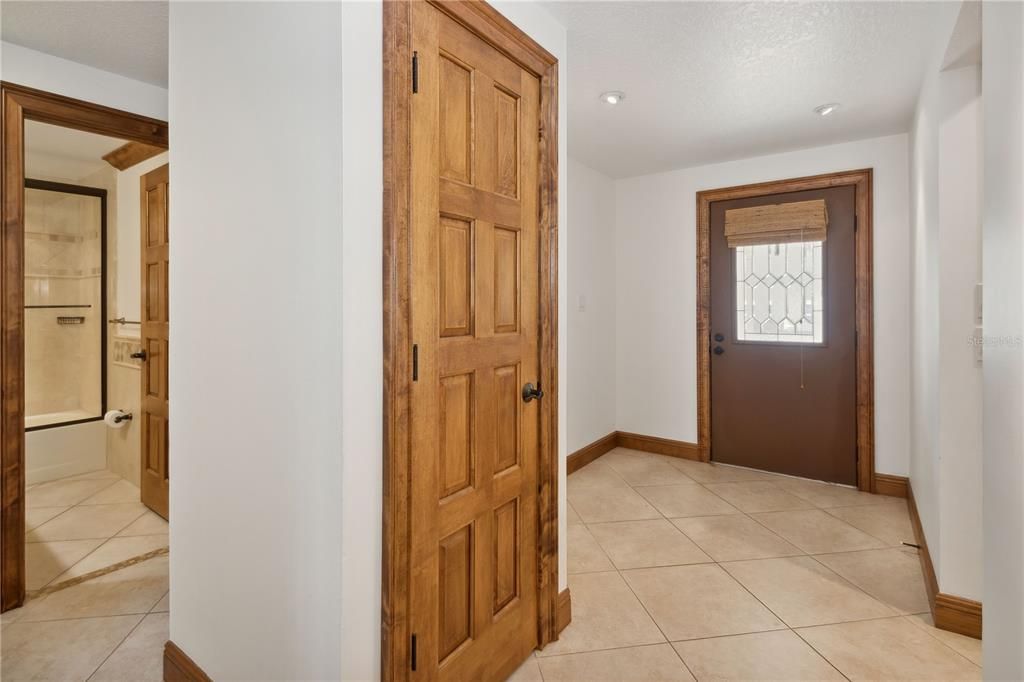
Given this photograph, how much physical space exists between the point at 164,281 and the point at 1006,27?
3.57 meters

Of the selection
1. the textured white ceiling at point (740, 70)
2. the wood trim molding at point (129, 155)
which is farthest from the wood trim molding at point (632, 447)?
the wood trim molding at point (129, 155)

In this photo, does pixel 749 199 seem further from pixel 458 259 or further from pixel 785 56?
pixel 458 259

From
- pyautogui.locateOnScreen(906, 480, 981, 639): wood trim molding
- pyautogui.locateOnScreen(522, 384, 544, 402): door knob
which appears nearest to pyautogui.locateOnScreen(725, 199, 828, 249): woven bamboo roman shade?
pyautogui.locateOnScreen(906, 480, 981, 639): wood trim molding

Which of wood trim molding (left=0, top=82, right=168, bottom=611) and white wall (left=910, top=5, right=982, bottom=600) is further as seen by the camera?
wood trim molding (left=0, top=82, right=168, bottom=611)

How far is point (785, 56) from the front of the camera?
7.86 feet

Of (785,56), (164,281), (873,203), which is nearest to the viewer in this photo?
(785,56)

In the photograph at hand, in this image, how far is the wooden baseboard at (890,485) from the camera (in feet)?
11.6

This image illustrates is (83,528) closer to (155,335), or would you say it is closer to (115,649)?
(155,335)

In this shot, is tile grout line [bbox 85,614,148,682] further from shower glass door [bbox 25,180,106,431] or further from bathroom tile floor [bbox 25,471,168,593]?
shower glass door [bbox 25,180,106,431]

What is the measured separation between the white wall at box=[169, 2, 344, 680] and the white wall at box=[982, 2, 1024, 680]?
4.58ft

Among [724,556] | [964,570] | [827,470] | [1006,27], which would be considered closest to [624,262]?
[827,470]

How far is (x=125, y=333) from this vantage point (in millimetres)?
3896

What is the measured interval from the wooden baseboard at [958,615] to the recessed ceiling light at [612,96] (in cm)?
265

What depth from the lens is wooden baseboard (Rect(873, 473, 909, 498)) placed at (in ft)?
11.6
